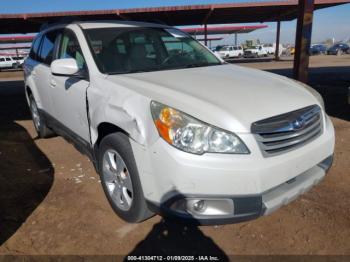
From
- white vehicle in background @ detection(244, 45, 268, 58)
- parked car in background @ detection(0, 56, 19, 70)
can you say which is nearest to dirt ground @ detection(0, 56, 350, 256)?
parked car in background @ detection(0, 56, 19, 70)

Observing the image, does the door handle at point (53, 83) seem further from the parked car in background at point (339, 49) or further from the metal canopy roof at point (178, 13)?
the parked car in background at point (339, 49)

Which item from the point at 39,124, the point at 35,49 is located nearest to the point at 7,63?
the point at 35,49

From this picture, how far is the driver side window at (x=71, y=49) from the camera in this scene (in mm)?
3572

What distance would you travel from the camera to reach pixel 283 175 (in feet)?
7.97

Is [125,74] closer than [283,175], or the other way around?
[283,175]

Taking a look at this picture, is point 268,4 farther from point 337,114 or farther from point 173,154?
point 173,154

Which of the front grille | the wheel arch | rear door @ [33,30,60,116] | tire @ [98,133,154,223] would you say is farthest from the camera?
rear door @ [33,30,60,116]

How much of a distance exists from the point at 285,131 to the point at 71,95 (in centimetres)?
236

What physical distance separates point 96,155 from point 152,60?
49.0 inches

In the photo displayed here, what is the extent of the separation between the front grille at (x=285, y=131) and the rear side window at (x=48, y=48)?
11.0ft

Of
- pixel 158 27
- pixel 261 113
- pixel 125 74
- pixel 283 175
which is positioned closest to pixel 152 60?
pixel 125 74

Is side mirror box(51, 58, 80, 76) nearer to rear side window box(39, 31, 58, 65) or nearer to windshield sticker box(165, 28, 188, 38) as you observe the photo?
rear side window box(39, 31, 58, 65)

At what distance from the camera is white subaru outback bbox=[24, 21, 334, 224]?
229 cm

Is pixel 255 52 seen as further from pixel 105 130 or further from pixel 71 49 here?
pixel 105 130
